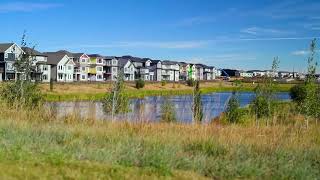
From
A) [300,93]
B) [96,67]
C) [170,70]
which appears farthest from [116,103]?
[170,70]

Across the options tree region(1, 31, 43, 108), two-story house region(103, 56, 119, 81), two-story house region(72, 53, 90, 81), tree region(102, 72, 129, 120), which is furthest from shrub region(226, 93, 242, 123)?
two-story house region(103, 56, 119, 81)

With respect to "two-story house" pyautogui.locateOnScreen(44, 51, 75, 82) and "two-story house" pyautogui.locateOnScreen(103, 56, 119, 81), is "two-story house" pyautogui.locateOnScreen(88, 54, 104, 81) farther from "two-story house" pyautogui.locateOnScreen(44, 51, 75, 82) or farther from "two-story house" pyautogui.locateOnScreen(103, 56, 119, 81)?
"two-story house" pyautogui.locateOnScreen(44, 51, 75, 82)

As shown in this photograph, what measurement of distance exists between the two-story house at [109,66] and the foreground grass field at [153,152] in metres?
108

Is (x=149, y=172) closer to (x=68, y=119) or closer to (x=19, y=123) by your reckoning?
(x=19, y=123)

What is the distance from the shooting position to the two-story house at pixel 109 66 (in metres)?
120

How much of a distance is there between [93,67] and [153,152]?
108 meters

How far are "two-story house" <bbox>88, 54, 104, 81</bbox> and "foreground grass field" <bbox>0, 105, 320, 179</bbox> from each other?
103m

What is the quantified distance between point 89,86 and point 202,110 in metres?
66.2

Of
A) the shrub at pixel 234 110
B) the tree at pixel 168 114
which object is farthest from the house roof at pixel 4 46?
the tree at pixel 168 114

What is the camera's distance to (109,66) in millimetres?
120125

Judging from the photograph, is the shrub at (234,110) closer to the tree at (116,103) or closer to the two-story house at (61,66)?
the tree at (116,103)

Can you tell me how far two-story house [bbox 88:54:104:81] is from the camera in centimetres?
11444

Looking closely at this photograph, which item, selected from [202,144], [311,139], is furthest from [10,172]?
[311,139]

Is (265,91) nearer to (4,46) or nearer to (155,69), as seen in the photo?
(4,46)
